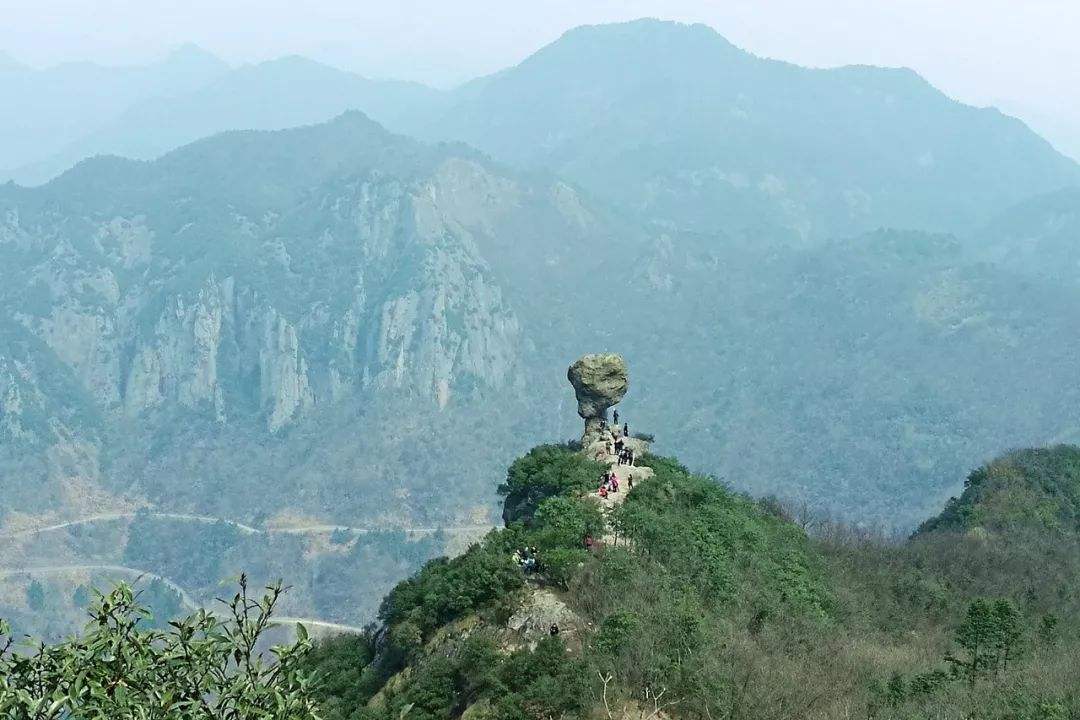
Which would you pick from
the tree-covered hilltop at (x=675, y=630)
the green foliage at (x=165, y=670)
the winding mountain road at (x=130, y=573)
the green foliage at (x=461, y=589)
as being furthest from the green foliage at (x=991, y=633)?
the winding mountain road at (x=130, y=573)

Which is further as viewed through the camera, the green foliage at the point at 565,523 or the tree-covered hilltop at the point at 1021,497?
the tree-covered hilltop at the point at 1021,497

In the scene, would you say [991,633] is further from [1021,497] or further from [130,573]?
[130,573]

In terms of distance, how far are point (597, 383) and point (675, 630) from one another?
30200mm

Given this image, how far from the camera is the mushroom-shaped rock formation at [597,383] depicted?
218 feet

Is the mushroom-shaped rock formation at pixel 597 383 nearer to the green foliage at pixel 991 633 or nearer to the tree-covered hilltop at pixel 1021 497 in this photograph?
the green foliage at pixel 991 633

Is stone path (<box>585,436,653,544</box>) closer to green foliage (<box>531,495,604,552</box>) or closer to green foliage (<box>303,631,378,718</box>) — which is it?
green foliage (<box>531,495,604,552</box>)

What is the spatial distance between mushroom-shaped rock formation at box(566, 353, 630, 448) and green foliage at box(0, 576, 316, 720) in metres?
50.7

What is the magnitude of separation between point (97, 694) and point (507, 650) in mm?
26383

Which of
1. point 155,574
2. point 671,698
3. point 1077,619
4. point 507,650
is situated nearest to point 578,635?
point 507,650

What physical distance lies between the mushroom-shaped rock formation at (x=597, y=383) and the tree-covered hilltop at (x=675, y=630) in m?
4.66

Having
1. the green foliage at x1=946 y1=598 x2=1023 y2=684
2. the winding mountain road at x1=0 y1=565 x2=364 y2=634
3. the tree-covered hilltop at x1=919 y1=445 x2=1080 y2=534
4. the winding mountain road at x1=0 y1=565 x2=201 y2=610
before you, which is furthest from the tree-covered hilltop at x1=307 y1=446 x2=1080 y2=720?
the winding mountain road at x1=0 y1=565 x2=201 y2=610

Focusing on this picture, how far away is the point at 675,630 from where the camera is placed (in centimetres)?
3747

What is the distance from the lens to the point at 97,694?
14172 mm

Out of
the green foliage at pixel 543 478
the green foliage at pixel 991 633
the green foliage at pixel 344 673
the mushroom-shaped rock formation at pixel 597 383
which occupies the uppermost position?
the mushroom-shaped rock formation at pixel 597 383
